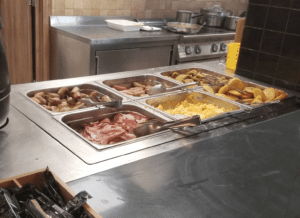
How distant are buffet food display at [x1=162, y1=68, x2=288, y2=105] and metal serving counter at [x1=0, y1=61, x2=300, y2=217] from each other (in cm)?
38

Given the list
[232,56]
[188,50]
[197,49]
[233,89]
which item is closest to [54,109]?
[233,89]

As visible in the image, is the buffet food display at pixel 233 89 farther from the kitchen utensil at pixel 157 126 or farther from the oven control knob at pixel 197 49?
the oven control knob at pixel 197 49

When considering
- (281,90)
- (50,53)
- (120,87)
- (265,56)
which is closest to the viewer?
(120,87)

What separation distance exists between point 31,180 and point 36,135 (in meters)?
0.41

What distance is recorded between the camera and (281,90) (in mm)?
1918

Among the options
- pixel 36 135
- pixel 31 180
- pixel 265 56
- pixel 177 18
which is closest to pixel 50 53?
pixel 177 18

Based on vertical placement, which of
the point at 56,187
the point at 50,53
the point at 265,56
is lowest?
the point at 50,53

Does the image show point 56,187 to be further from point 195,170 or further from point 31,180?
point 195,170

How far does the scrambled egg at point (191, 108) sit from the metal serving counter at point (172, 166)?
0.17 metres

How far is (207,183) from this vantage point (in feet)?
3.21

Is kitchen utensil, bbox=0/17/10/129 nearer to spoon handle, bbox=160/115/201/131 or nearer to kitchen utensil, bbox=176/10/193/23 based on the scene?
spoon handle, bbox=160/115/201/131

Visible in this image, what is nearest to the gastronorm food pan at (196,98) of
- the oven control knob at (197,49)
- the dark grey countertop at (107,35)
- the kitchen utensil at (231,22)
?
the dark grey countertop at (107,35)

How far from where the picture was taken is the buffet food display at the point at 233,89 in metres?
1.76

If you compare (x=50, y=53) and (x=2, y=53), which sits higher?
(x=2, y=53)
